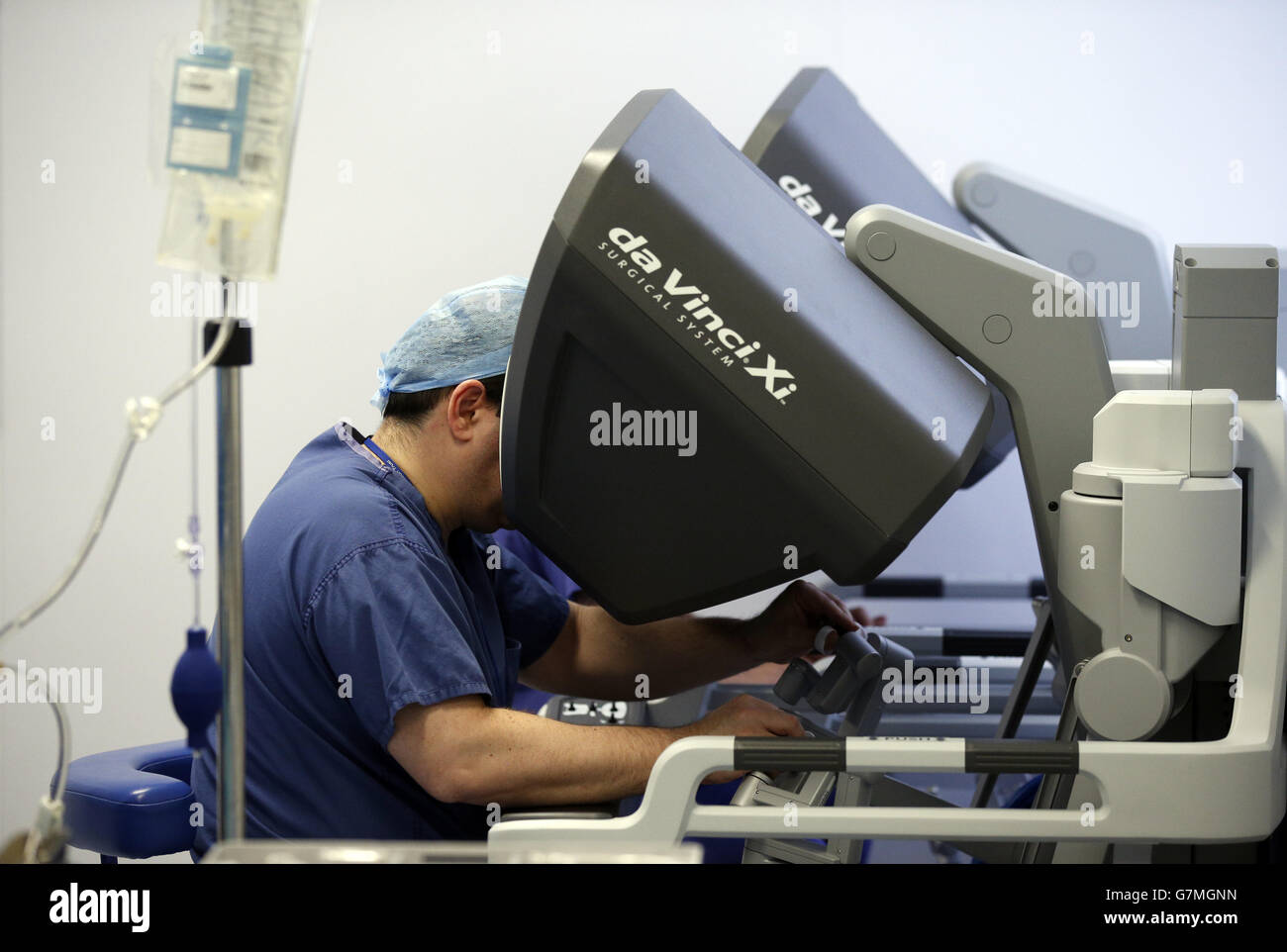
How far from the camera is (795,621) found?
1808mm

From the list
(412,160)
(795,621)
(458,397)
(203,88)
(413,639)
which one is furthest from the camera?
(412,160)

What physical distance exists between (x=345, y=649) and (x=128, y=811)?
1.54 feet

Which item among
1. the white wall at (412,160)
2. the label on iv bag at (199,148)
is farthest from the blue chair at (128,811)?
the white wall at (412,160)

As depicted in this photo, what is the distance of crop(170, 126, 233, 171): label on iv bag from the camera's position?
928mm

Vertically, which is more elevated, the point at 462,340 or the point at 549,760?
the point at 462,340

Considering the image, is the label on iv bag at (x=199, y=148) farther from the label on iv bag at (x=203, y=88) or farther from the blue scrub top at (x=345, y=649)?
the blue scrub top at (x=345, y=649)

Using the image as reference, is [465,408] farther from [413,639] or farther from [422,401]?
[413,639]

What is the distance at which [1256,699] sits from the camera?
1.21m

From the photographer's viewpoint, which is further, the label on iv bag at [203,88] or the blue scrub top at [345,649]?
the blue scrub top at [345,649]

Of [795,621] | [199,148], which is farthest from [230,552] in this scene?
[795,621]

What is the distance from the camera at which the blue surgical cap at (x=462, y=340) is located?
1.61m
